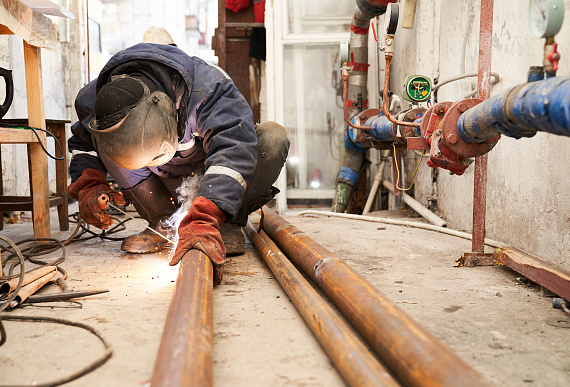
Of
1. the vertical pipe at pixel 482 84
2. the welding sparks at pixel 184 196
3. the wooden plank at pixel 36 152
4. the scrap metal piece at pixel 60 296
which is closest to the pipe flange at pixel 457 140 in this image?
the vertical pipe at pixel 482 84

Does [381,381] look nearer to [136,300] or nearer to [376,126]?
[136,300]

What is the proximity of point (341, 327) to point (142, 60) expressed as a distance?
1365 mm

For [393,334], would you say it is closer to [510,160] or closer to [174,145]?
[174,145]

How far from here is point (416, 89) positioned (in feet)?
7.61

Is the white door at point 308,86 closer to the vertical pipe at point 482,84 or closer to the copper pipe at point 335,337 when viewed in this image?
the vertical pipe at point 482,84

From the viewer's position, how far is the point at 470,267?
1.97 meters

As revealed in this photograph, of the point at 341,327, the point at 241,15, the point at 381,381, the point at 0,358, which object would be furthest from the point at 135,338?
the point at 241,15

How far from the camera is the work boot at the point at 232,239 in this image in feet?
7.27

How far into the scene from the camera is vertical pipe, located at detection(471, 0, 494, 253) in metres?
1.90

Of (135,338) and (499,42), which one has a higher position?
(499,42)

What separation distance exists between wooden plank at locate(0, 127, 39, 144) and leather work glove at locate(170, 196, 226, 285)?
3.33 feet

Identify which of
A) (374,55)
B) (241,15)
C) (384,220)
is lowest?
(384,220)

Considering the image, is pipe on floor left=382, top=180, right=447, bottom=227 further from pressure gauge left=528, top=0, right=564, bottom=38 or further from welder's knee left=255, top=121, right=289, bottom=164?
pressure gauge left=528, top=0, right=564, bottom=38

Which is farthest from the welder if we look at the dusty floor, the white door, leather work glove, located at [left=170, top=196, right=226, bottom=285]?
the white door
